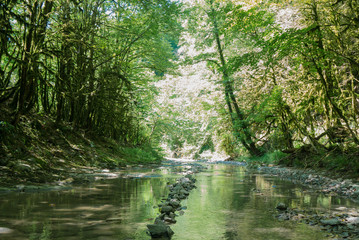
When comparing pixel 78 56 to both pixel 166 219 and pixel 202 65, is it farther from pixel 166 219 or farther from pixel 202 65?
pixel 202 65

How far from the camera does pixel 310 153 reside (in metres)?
8.15

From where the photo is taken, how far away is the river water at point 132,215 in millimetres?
2127

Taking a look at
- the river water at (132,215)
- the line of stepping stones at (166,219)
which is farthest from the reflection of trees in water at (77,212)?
the line of stepping stones at (166,219)

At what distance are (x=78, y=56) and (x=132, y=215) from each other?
488 centimetres

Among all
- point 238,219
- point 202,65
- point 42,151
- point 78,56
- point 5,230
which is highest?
point 202,65

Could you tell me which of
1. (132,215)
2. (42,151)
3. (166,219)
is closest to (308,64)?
(166,219)

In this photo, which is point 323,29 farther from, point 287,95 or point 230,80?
point 230,80

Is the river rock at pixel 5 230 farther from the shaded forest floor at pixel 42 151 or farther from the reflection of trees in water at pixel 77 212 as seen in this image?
the shaded forest floor at pixel 42 151

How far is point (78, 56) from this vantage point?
21.2 ft

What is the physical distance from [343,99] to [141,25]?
7.05 metres

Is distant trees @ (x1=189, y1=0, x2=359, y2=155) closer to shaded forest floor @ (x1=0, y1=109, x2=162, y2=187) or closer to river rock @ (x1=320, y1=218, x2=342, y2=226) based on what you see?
river rock @ (x1=320, y1=218, x2=342, y2=226)

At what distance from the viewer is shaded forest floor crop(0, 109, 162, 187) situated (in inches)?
158

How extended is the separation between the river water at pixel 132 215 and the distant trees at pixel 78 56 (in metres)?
2.16

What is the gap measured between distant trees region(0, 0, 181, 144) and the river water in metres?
2.16
